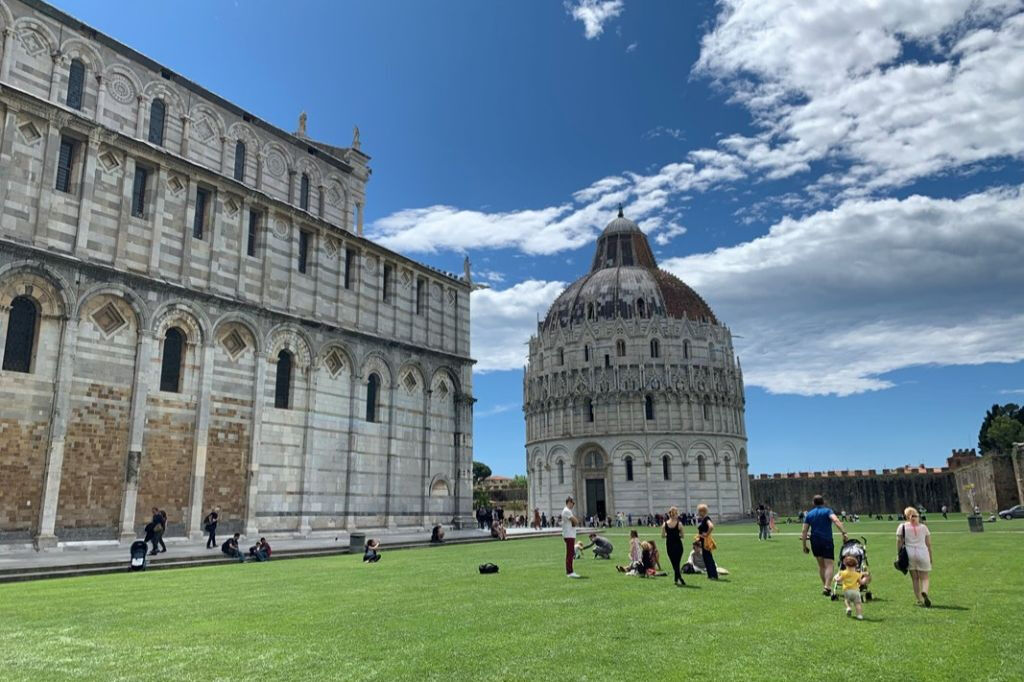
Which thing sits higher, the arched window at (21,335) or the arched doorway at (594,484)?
the arched window at (21,335)

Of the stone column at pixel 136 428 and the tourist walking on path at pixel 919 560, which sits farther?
the stone column at pixel 136 428

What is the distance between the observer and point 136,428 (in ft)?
76.5

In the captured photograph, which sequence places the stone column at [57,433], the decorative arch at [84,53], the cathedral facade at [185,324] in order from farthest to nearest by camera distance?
1. the decorative arch at [84,53]
2. the cathedral facade at [185,324]
3. the stone column at [57,433]

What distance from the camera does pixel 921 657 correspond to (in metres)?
7.03

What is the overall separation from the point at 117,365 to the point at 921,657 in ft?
78.3

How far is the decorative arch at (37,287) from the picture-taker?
68.8 feet

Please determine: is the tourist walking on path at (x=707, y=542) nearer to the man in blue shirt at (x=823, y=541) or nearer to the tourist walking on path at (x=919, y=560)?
the man in blue shirt at (x=823, y=541)

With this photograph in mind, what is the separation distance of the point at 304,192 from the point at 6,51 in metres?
13.3

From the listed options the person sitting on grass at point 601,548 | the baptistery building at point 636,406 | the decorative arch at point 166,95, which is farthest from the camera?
the baptistery building at point 636,406

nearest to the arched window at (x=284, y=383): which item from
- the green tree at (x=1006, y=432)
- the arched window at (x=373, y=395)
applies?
the arched window at (x=373, y=395)

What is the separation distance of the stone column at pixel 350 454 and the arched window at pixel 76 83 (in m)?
14.7

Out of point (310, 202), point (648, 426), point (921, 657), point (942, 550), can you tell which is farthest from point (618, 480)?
point (921, 657)

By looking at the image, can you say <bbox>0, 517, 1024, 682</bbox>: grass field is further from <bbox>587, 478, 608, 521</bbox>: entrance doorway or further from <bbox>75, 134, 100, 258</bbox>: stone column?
<bbox>587, 478, 608, 521</bbox>: entrance doorway

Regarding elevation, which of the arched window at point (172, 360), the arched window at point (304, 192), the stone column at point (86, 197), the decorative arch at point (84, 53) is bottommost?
the arched window at point (172, 360)
